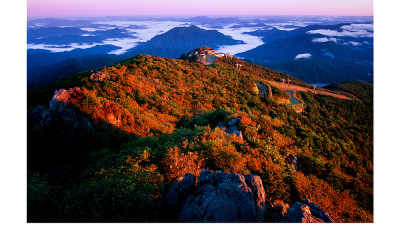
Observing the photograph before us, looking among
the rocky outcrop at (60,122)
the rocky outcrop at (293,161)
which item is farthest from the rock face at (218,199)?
the rocky outcrop at (60,122)

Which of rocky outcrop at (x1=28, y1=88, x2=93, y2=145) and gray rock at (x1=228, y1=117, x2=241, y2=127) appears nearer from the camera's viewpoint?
rocky outcrop at (x1=28, y1=88, x2=93, y2=145)

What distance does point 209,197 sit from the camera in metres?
4.20

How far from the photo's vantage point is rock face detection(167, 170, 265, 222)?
4043 millimetres

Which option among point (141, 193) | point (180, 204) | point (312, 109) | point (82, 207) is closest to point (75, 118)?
point (82, 207)

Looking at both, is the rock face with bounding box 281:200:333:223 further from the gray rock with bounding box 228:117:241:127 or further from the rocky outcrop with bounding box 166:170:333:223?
the gray rock with bounding box 228:117:241:127

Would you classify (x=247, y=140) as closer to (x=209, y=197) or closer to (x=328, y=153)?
(x=209, y=197)

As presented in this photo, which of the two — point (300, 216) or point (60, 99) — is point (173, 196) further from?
point (60, 99)

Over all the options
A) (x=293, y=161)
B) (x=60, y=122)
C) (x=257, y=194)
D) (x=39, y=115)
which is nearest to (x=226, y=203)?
(x=257, y=194)

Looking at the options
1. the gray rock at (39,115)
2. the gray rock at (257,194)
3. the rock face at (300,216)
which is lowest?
the rock face at (300,216)

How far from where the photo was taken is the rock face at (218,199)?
159 inches

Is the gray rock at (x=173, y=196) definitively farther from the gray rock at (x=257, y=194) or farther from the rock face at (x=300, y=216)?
the rock face at (x=300, y=216)

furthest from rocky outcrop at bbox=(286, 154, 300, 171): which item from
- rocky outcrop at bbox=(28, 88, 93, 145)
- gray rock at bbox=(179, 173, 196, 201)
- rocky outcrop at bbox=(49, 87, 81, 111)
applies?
rocky outcrop at bbox=(49, 87, 81, 111)

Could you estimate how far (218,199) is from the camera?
4176mm

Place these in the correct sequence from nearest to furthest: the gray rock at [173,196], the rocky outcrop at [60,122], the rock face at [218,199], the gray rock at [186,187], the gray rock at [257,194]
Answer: the rock face at [218,199]
the gray rock at [257,194]
the gray rock at [173,196]
the gray rock at [186,187]
the rocky outcrop at [60,122]
